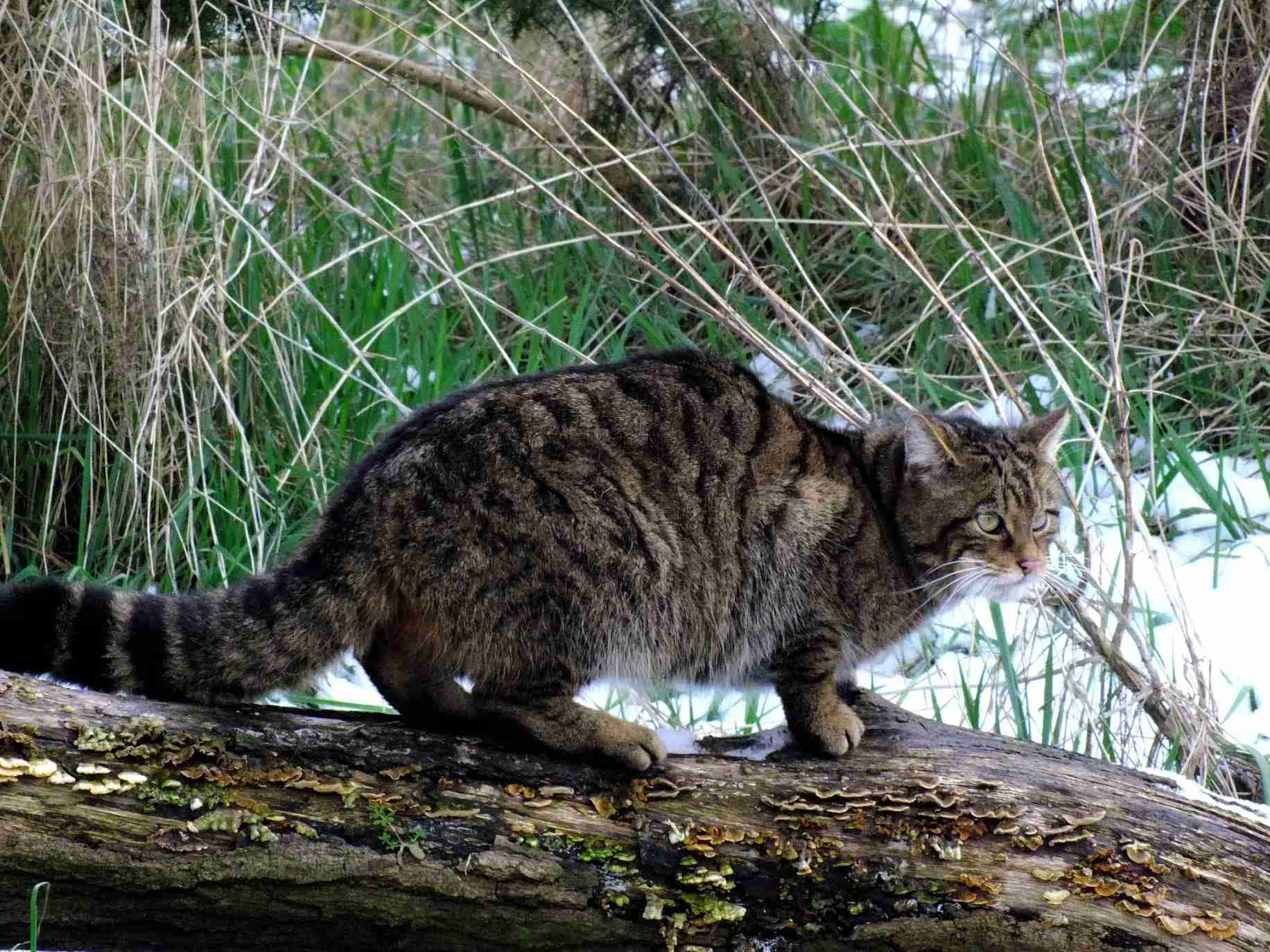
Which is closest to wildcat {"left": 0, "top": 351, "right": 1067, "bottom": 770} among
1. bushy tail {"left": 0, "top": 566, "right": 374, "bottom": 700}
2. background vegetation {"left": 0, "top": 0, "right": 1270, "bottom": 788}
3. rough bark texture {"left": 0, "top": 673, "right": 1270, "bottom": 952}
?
bushy tail {"left": 0, "top": 566, "right": 374, "bottom": 700}

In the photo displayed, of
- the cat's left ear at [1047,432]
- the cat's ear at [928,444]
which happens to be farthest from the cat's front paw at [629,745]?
the cat's left ear at [1047,432]

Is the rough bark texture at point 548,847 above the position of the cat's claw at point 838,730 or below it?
below

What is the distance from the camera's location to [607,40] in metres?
5.04

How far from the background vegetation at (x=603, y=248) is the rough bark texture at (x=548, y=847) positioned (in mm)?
782

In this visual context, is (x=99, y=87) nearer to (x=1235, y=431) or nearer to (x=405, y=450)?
(x=405, y=450)

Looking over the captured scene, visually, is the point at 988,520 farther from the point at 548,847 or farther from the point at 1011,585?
the point at 548,847

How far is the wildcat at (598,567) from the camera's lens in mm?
2354

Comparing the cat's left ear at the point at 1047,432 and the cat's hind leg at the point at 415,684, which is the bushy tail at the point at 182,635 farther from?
the cat's left ear at the point at 1047,432

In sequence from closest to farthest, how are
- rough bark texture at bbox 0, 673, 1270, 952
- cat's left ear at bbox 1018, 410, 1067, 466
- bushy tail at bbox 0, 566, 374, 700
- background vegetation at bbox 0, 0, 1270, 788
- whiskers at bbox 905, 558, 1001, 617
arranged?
rough bark texture at bbox 0, 673, 1270, 952 < bushy tail at bbox 0, 566, 374, 700 < whiskers at bbox 905, 558, 1001, 617 < cat's left ear at bbox 1018, 410, 1067, 466 < background vegetation at bbox 0, 0, 1270, 788

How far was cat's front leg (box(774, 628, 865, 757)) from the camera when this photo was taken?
2617 millimetres

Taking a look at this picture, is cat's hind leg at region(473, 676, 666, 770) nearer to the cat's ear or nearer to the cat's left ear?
the cat's ear

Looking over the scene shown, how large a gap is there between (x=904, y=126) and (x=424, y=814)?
375 cm

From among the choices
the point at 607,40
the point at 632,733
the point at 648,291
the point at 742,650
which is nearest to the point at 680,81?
the point at 607,40

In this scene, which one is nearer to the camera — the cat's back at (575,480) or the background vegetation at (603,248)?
the cat's back at (575,480)
